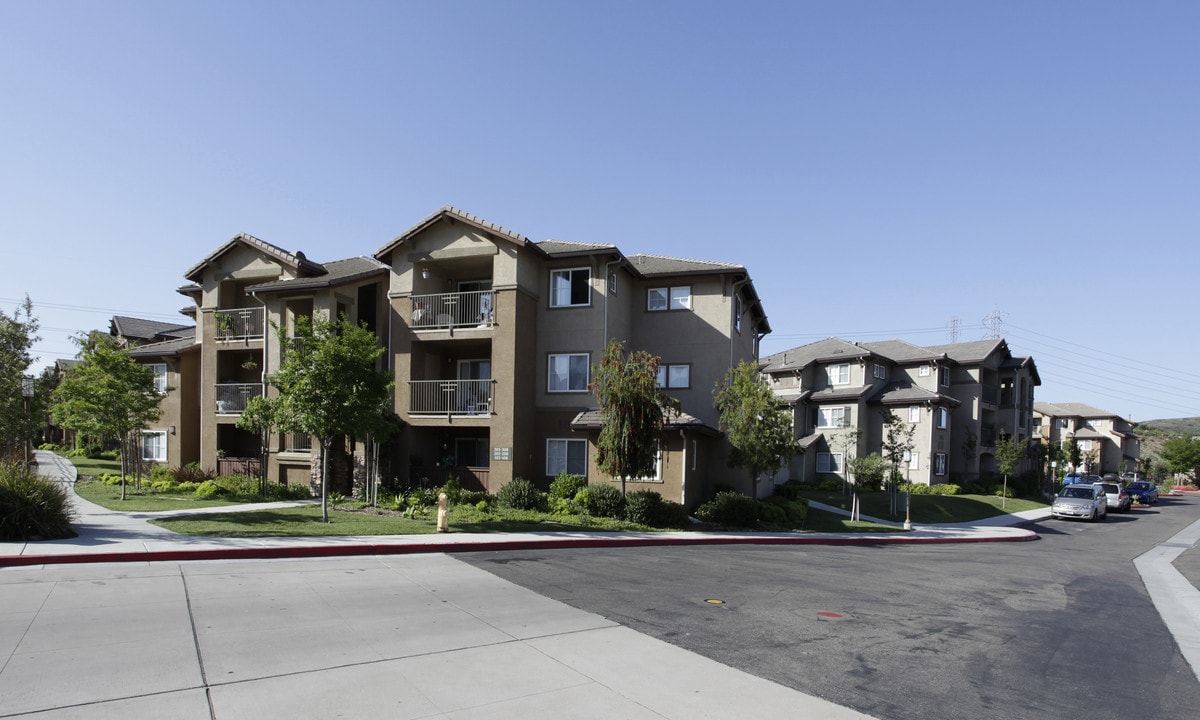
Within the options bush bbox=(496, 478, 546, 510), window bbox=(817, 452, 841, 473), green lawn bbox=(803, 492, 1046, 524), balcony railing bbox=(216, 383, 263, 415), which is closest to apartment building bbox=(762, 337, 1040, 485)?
window bbox=(817, 452, 841, 473)

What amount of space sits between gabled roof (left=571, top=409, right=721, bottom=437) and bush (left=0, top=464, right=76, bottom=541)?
13215 millimetres

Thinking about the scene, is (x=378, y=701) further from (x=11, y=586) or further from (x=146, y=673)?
(x=11, y=586)

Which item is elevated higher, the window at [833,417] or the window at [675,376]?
the window at [675,376]

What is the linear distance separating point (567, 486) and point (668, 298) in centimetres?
866

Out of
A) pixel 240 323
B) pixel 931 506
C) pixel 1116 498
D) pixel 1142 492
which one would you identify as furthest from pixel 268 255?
pixel 1142 492

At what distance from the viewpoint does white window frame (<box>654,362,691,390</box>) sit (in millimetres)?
26578

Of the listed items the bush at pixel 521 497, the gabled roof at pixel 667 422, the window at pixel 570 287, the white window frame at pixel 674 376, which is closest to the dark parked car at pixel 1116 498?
the white window frame at pixel 674 376

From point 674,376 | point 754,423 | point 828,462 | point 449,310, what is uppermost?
point 449,310

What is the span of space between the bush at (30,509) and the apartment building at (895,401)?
33.3 m

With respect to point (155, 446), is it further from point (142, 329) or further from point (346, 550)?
point (346, 550)

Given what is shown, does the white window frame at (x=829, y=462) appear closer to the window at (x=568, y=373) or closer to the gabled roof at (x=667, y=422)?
the gabled roof at (x=667, y=422)

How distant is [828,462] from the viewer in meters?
43.6

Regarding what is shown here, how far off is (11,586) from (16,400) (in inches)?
712

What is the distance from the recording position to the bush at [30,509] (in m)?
12.3
